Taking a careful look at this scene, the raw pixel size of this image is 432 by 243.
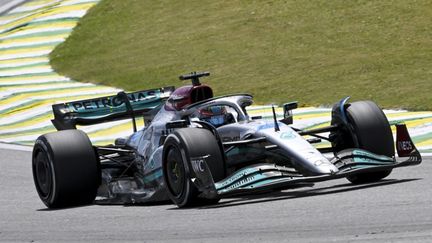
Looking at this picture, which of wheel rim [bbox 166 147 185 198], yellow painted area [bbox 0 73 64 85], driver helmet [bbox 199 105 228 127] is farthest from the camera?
yellow painted area [bbox 0 73 64 85]

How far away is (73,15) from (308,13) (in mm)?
6152

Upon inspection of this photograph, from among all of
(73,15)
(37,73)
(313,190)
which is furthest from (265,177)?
(73,15)

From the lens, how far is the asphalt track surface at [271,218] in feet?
22.5

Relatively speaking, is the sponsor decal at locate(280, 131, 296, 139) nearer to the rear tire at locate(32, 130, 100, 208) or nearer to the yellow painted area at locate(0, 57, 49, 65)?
the rear tire at locate(32, 130, 100, 208)

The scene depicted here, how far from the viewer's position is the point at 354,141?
9.56m

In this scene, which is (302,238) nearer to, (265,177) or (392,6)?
(265,177)

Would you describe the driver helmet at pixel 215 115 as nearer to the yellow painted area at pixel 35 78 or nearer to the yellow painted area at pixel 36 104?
the yellow painted area at pixel 36 104

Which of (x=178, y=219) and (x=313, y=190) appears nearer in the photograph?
(x=178, y=219)

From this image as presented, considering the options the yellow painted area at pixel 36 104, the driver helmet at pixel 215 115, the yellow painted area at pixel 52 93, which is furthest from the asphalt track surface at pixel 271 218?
the yellow painted area at pixel 52 93

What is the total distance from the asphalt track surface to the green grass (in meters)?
5.26

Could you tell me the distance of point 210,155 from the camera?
8.72m

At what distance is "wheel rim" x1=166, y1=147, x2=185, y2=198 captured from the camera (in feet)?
29.2

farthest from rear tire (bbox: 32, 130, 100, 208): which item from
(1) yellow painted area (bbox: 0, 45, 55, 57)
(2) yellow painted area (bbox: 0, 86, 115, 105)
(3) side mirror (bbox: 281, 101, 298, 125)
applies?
(1) yellow painted area (bbox: 0, 45, 55, 57)

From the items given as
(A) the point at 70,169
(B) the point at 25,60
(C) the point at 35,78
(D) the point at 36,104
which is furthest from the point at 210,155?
(B) the point at 25,60
